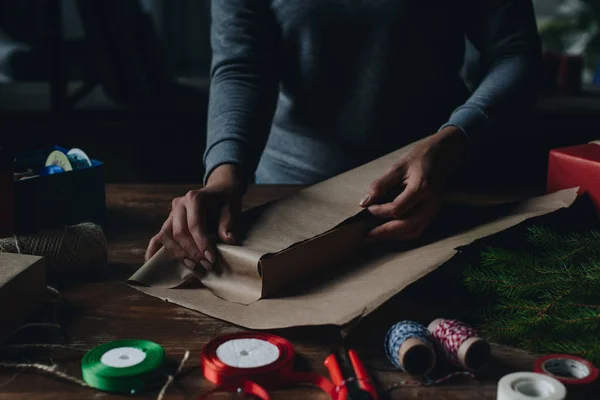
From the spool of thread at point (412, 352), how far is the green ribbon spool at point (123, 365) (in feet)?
0.75

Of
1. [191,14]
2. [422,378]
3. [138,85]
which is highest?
[191,14]

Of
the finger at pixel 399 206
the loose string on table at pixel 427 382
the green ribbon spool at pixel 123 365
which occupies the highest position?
the finger at pixel 399 206

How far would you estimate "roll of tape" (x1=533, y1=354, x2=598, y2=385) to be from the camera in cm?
64

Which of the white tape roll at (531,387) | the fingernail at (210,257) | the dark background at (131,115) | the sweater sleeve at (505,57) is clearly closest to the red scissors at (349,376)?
the white tape roll at (531,387)

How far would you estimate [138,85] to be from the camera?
2.46 m

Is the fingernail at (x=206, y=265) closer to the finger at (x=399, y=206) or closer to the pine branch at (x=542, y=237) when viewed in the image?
the finger at (x=399, y=206)

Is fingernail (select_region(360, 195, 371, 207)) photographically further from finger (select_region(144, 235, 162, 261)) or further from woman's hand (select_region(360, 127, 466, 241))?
finger (select_region(144, 235, 162, 261))

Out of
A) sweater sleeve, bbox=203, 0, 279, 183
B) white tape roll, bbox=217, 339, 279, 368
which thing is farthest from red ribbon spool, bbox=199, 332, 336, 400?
sweater sleeve, bbox=203, 0, 279, 183

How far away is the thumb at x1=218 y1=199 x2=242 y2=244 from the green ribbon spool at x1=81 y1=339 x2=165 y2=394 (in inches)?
8.7

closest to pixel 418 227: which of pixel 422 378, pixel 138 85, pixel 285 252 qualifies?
pixel 285 252

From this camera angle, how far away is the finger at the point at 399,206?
3.13ft

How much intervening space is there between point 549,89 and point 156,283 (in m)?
2.27

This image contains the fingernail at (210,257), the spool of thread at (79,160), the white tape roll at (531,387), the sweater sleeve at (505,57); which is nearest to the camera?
the white tape roll at (531,387)

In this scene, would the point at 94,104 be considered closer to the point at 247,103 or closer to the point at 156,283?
the point at 247,103
